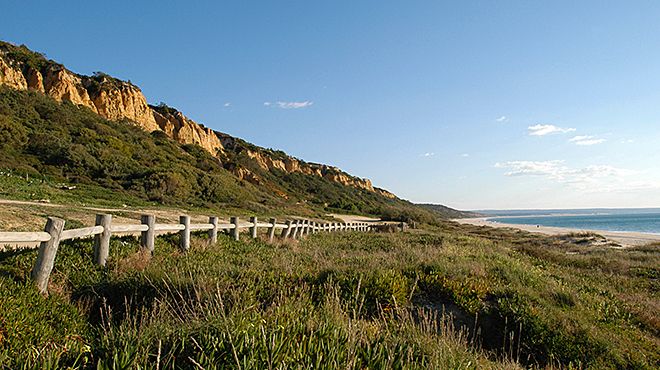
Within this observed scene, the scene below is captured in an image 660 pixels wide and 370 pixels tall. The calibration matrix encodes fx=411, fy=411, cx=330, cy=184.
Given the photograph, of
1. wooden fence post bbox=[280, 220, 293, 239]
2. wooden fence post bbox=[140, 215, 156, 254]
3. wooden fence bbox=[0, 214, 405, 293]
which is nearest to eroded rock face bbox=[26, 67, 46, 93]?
wooden fence post bbox=[280, 220, 293, 239]

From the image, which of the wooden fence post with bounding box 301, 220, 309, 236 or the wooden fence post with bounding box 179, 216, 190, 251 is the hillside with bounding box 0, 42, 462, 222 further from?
the wooden fence post with bounding box 179, 216, 190, 251

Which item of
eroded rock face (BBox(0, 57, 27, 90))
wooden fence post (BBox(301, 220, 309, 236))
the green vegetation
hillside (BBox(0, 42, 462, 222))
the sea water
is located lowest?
the sea water

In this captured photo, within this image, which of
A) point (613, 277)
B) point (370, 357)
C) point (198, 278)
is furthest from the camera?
point (613, 277)

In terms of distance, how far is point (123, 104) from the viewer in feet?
197

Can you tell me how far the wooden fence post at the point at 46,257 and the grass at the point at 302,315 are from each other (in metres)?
0.21

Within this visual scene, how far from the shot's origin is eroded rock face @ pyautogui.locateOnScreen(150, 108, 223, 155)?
2680 inches

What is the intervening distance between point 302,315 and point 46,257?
380 cm

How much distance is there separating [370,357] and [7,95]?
53245 millimetres

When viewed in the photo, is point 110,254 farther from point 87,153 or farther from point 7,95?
point 7,95

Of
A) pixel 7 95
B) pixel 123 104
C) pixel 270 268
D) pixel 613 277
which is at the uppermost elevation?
pixel 123 104

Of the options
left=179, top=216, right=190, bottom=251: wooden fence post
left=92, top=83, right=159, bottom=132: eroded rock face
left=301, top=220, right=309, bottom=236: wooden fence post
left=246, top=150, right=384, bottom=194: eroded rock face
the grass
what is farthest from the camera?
left=246, top=150, right=384, bottom=194: eroded rock face

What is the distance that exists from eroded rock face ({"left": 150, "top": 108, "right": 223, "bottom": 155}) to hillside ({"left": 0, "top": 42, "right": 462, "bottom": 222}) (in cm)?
17

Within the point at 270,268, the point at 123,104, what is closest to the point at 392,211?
the point at 123,104

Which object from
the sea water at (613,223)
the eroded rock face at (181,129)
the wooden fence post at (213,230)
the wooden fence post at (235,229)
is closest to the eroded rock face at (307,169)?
the eroded rock face at (181,129)
